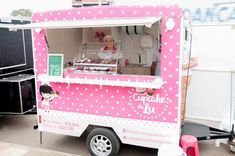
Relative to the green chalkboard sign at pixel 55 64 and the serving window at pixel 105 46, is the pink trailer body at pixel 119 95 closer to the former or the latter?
the green chalkboard sign at pixel 55 64

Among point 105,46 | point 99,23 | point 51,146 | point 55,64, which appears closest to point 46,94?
point 55,64

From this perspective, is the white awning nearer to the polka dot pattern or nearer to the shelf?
the polka dot pattern

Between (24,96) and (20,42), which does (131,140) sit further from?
(20,42)

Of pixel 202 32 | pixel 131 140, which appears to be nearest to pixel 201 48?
pixel 202 32

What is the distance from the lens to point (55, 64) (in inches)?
130

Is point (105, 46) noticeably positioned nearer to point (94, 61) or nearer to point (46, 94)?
point (94, 61)

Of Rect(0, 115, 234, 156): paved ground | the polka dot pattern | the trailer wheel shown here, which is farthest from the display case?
Rect(0, 115, 234, 156): paved ground

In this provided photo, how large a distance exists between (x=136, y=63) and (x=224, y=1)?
76.5 inches

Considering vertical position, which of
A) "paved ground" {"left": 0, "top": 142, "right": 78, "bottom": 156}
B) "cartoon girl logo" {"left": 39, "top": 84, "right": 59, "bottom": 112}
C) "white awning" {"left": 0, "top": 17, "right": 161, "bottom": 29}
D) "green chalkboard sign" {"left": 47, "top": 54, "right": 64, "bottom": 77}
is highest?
"white awning" {"left": 0, "top": 17, "right": 161, "bottom": 29}

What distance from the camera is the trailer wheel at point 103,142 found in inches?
125

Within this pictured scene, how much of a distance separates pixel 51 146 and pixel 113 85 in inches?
57.2

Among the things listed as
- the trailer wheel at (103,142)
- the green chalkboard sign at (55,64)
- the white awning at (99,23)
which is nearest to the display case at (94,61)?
the green chalkboard sign at (55,64)

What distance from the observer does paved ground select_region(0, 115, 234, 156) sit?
3451mm

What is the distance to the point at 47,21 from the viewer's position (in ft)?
10.6
